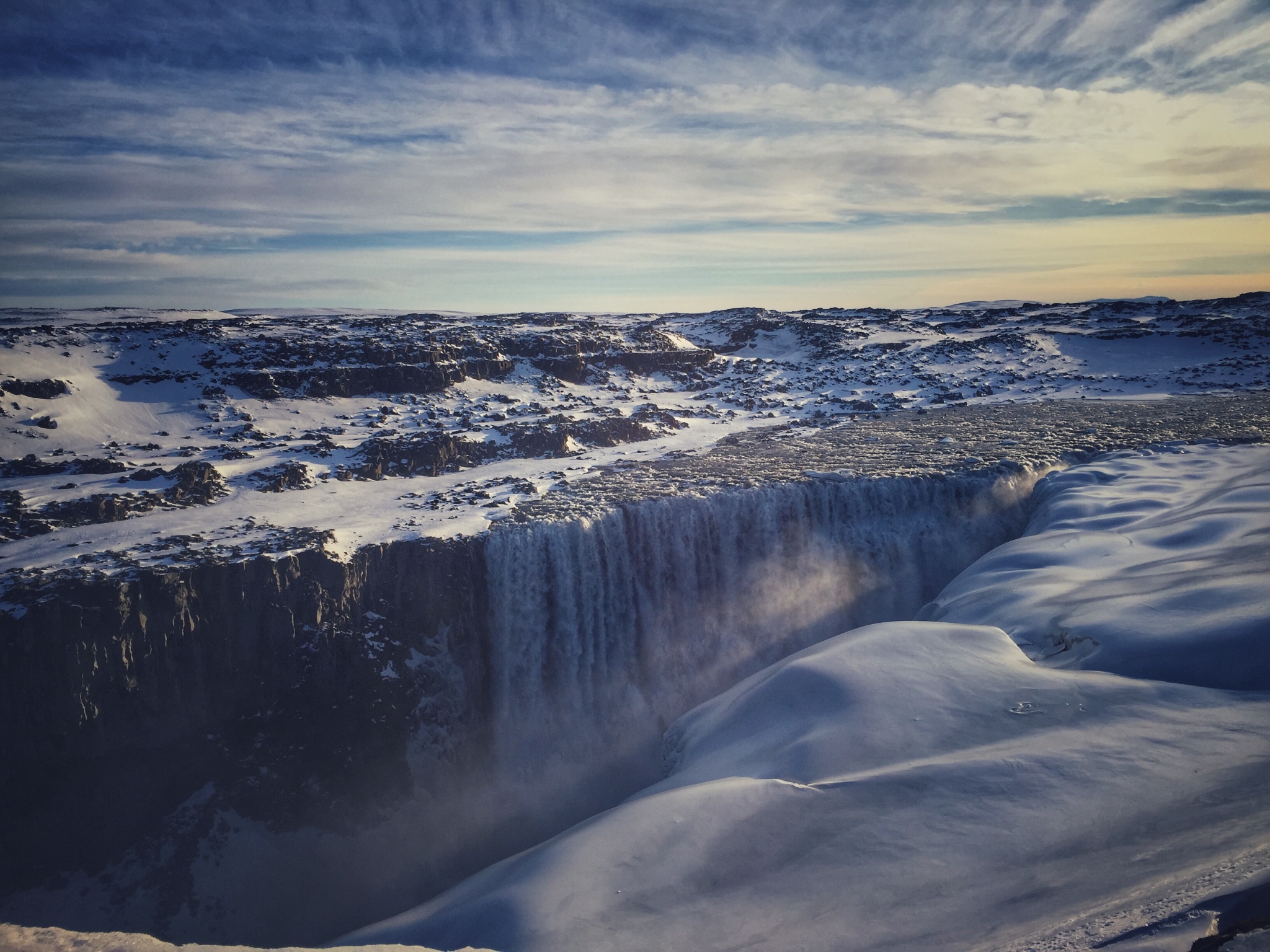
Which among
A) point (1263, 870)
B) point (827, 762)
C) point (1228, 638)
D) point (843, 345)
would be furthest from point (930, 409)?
point (1263, 870)

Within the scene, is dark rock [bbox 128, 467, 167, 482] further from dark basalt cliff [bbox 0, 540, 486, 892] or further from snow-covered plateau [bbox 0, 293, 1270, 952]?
dark basalt cliff [bbox 0, 540, 486, 892]

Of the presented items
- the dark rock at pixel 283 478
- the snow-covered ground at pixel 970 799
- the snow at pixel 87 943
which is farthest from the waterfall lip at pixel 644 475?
the snow-covered ground at pixel 970 799

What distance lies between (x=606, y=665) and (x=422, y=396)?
17.2 meters

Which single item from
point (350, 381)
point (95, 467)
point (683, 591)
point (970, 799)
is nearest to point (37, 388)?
point (95, 467)

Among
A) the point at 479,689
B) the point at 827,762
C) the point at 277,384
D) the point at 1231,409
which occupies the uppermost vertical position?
the point at 277,384

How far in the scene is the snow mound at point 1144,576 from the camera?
29.7 ft

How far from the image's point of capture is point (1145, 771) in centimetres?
741

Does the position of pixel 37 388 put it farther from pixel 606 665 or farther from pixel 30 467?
pixel 606 665

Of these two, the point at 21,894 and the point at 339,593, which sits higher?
the point at 339,593

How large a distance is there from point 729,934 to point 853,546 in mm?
12882

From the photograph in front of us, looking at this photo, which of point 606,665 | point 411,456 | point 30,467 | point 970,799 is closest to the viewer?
point 970,799

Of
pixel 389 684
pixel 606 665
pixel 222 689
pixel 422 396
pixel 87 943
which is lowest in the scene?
pixel 606 665

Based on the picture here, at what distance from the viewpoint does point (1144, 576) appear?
1169 cm

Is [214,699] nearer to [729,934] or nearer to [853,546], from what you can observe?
[729,934]
